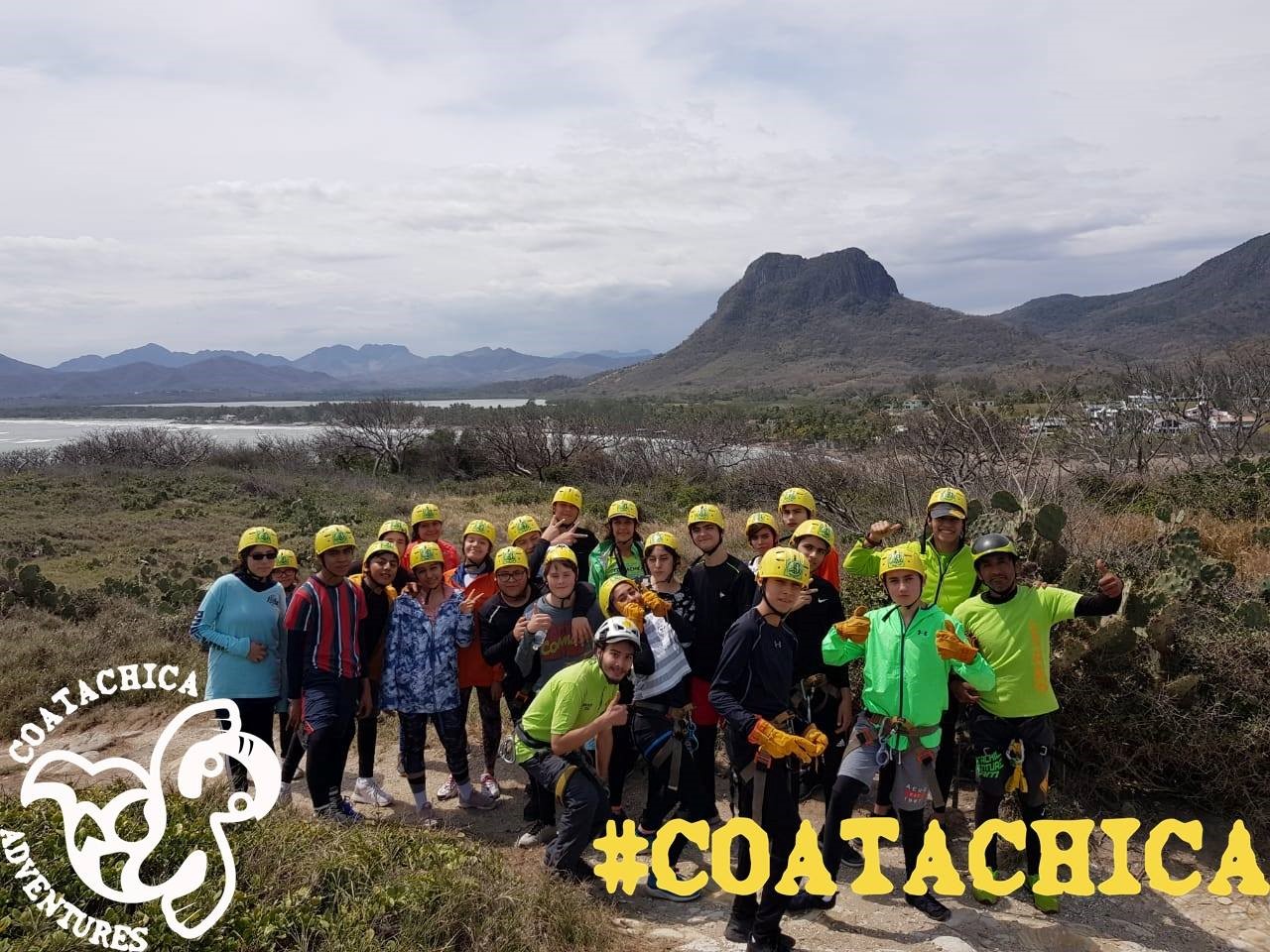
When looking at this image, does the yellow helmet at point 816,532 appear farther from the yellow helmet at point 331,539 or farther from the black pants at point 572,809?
the yellow helmet at point 331,539

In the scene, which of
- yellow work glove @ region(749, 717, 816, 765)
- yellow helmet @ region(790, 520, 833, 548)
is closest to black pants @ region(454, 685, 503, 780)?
yellow helmet @ region(790, 520, 833, 548)

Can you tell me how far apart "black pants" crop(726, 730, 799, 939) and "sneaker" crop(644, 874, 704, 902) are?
1.97ft

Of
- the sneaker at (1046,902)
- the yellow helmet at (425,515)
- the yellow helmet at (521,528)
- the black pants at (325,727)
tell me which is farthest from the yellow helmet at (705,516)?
the sneaker at (1046,902)

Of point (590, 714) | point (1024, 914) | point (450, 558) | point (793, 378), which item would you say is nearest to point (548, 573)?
point (590, 714)

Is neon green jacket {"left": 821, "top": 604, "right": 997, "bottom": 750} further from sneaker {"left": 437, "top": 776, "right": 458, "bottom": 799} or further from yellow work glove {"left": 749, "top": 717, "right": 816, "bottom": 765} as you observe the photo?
sneaker {"left": 437, "top": 776, "right": 458, "bottom": 799}

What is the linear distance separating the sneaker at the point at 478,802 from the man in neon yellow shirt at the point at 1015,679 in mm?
3202

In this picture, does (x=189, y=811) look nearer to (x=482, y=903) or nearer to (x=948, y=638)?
(x=482, y=903)

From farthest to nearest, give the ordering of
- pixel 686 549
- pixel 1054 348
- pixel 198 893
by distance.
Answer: pixel 1054 348, pixel 686 549, pixel 198 893

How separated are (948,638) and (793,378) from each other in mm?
112265

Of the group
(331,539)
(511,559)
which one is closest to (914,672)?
(511,559)

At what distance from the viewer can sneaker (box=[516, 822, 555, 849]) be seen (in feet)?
16.3

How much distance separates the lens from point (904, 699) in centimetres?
415

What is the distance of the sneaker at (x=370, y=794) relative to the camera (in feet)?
18.5

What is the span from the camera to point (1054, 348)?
109 m
